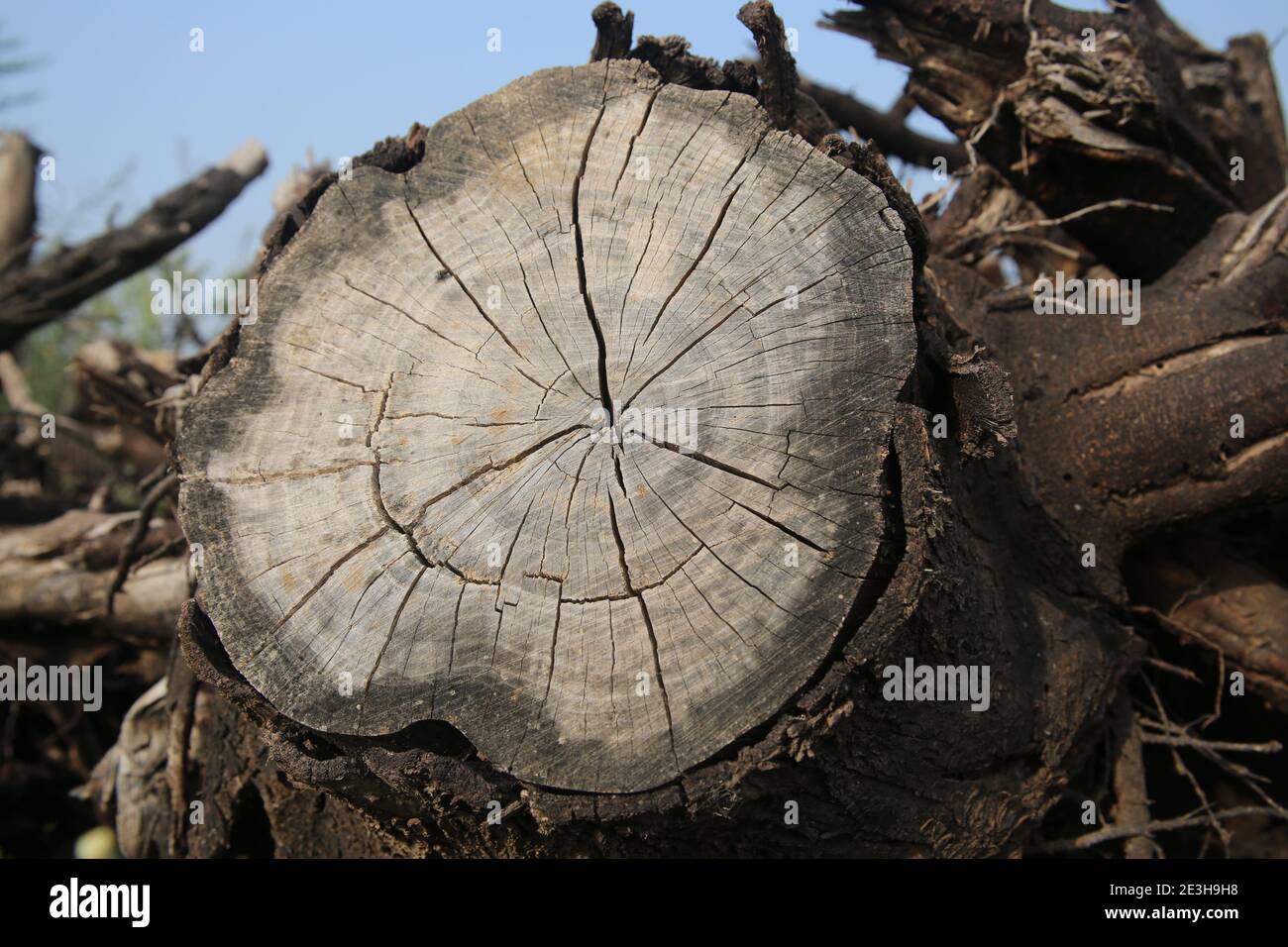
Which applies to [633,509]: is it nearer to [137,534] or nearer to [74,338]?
[137,534]

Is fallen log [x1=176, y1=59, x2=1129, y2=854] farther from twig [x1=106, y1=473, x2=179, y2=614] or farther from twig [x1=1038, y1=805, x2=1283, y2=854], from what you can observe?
twig [x1=106, y1=473, x2=179, y2=614]

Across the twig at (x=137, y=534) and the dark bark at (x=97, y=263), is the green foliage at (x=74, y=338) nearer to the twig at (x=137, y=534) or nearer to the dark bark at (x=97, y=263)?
the dark bark at (x=97, y=263)

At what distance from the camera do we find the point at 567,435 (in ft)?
7.39

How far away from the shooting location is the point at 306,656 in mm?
2246

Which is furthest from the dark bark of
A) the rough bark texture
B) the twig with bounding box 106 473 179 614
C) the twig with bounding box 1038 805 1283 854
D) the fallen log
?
the twig with bounding box 1038 805 1283 854

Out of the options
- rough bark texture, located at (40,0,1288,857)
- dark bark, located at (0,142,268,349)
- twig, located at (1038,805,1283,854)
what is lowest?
twig, located at (1038,805,1283,854)

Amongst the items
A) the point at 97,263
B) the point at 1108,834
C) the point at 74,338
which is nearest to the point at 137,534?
the point at 97,263

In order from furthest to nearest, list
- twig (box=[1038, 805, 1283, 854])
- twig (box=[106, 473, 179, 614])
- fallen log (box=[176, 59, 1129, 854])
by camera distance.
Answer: twig (box=[106, 473, 179, 614]) → twig (box=[1038, 805, 1283, 854]) → fallen log (box=[176, 59, 1129, 854])

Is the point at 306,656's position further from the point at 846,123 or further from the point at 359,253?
the point at 846,123

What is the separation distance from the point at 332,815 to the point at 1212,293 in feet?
10.5

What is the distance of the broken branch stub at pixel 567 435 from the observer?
2109 mm

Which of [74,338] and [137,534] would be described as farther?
[74,338]

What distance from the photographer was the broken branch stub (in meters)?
2.11
